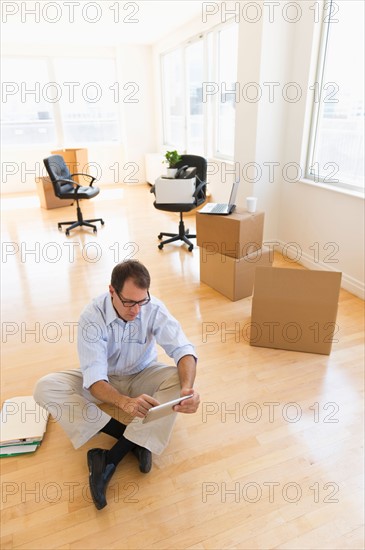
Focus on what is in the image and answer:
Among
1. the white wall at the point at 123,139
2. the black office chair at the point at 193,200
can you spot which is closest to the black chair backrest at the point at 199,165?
the black office chair at the point at 193,200

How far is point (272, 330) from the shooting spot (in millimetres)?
2441

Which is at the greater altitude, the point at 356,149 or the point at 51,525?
the point at 356,149

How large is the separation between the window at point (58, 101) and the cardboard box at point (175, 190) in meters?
4.48

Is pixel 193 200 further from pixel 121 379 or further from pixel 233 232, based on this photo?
pixel 121 379

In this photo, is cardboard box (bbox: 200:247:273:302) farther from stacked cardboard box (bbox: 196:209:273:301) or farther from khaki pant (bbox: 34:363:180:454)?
khaki pant (bbox: 34:363:180:454)

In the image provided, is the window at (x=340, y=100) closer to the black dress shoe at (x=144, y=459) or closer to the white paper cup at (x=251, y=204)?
the white paper cup at (x=251, y=204)

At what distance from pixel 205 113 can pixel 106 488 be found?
16.5 feet

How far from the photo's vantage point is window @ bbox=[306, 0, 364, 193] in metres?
2.95

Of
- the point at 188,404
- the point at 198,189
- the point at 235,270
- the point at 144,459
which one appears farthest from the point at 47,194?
the point at 188,404

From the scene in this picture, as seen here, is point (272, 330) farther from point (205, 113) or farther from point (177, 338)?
point (205, 113)

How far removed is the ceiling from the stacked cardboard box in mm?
3149

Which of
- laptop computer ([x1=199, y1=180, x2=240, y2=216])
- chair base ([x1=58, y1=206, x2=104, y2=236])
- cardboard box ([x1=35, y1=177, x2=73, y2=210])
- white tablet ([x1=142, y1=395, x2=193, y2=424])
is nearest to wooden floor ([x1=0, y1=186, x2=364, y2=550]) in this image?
white tablet ([x1=142, y1=395, x2=193, y2=424])

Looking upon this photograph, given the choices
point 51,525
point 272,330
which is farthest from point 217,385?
point 51,525

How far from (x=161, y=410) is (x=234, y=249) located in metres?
1.79
